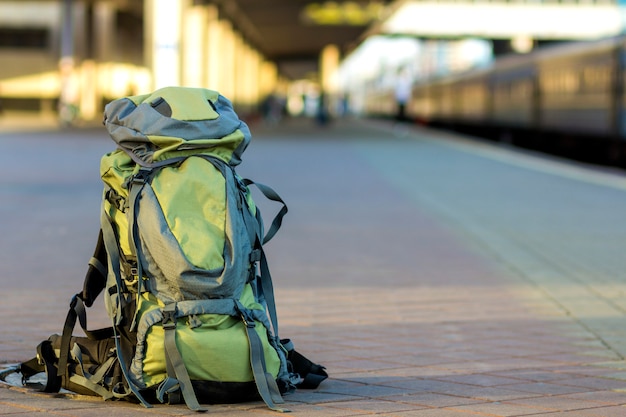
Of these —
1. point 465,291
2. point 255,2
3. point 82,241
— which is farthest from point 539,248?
point 255,2

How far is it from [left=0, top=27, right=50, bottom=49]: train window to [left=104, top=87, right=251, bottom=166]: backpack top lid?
6527 cm

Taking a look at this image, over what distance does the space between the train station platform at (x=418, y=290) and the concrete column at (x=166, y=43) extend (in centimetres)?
936

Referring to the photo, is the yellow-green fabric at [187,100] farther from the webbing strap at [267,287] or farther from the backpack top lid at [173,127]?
the webbing strap at [267,287]

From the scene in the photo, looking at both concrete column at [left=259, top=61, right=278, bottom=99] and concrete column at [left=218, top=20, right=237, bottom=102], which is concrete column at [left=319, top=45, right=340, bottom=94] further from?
concrete column at [left=218, top=20, right=237, bottom=102]

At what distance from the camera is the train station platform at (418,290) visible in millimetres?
4797

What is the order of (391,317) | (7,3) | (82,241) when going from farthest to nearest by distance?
(7,3), (82,241), (391,317)

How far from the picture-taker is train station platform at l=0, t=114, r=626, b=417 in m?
4.80

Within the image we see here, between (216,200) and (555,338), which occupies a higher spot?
(216,200)

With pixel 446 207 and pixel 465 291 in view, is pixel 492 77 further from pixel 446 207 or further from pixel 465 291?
pixel 465 291

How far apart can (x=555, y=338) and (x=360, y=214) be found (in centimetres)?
649

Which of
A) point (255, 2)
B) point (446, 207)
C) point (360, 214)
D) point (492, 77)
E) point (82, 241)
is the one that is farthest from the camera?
point (255, 2)

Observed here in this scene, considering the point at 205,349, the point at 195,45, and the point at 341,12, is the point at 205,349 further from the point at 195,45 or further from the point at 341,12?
the point at 341,12

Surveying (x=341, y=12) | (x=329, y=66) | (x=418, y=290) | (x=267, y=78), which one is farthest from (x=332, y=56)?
(x=418, y=290)

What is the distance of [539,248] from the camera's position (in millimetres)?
9984
